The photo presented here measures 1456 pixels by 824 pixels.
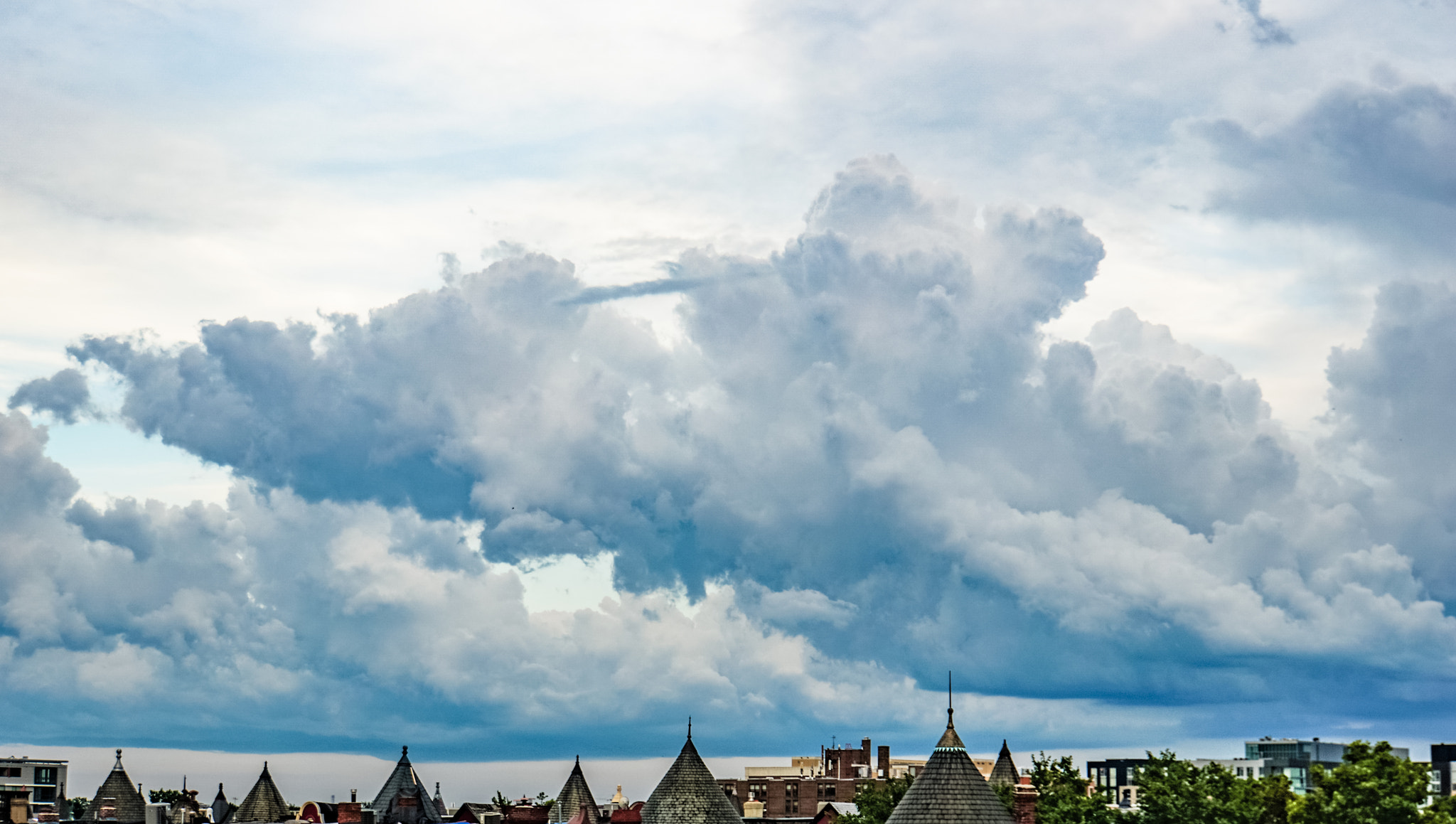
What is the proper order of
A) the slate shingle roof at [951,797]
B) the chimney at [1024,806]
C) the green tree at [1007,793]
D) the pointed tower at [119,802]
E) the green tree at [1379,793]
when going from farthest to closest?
the pointed tower at [119,802], the green tree at [1007,793], the chimney at [1024,806], the green tree at [1379,793], the slate shingle roof at [951,797]

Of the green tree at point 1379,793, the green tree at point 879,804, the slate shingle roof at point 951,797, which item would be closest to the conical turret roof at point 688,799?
the green tree at point 879,804

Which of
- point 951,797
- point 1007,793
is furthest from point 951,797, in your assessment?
point 1007,793

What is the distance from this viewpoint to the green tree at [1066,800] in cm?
9719

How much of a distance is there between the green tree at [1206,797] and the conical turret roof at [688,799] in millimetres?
24021

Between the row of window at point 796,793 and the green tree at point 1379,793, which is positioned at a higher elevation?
the row of window at point 796,793

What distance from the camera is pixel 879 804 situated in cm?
11225

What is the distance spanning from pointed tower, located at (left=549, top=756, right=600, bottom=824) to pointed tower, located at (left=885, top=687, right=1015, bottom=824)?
199ft

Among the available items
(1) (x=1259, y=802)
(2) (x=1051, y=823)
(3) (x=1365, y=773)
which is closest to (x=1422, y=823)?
(3) (x=1365, y=773)

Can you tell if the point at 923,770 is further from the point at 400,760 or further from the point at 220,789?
the point at 220,789

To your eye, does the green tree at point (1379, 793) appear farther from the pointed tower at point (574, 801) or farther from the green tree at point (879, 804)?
the pointed tower at point (574, 801)

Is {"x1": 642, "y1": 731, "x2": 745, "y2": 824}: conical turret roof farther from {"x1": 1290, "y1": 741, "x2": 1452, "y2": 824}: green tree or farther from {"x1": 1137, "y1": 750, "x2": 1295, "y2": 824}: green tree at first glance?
{"x1": 1290, "y1": 741, "x2": 1452, "y2": 824}: green tree

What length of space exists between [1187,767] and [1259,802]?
14.7 ft

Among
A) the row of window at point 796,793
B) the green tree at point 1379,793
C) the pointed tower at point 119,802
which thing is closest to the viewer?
the green tree at point 1379,793

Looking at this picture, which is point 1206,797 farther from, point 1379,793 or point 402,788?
point 402,788
